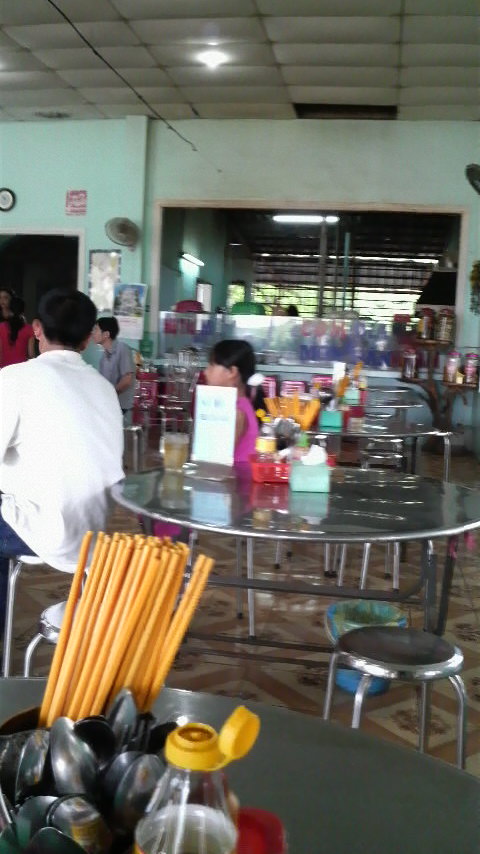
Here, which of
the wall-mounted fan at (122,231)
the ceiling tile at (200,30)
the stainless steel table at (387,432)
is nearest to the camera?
the stainless steel table at (387,432)

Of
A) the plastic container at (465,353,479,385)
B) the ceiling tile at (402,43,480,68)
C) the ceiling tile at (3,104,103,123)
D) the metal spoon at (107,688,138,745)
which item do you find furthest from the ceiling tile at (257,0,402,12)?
the metal spoon at (107,688,138,745)

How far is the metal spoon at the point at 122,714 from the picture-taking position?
1.99 ft

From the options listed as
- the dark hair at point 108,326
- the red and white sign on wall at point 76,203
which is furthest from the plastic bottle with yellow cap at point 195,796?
the red and white sign on wall at point 76,203

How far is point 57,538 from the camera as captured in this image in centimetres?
198

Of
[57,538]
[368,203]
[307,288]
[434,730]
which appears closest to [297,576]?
[434,730]

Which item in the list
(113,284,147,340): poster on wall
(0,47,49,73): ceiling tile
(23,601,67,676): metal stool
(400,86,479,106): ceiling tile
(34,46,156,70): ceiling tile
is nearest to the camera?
(23,601,67,676): metal stool

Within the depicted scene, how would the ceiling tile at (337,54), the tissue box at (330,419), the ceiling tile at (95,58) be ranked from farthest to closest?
1. the ceiling tile at (95,58)
2. the ceiling tile at (337,54)
3. the tissue box at (330,419)

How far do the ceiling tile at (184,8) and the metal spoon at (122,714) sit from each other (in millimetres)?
6132

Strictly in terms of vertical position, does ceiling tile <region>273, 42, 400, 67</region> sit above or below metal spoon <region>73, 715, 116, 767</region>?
above

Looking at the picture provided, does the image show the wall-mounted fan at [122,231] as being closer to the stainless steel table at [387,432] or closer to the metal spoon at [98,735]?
the stainless steel table at [387,432]

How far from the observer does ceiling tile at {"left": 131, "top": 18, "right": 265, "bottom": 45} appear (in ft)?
19.8

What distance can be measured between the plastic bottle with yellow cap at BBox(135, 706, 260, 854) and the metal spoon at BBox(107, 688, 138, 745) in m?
0.11

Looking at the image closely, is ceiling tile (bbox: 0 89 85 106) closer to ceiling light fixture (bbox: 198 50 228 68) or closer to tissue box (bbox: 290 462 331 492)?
ceiling light fixture (bbox: 198 50 228 68)

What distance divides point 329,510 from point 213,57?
608 centimetres
